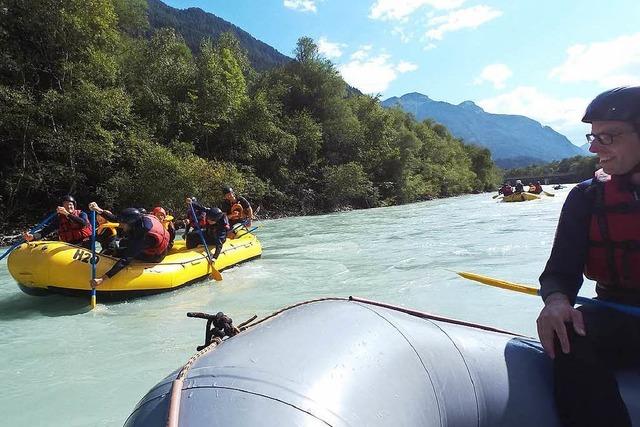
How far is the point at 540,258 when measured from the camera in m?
7.40

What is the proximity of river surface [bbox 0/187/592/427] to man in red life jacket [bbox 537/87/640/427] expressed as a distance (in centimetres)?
262

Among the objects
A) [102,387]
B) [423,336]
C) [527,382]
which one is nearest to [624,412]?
[527,382]

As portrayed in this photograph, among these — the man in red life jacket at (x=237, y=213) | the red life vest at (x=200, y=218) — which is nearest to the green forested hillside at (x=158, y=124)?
the man in red life jacket at (x=237, y=213)

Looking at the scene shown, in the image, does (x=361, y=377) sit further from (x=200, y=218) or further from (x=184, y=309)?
(x=200, y=218)

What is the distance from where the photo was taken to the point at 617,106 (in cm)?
158

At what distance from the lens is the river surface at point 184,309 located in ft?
11.1

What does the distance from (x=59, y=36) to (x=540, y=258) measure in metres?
15.9

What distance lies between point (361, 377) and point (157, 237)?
5.41 m

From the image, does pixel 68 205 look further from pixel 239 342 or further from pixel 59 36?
pixel 59 36

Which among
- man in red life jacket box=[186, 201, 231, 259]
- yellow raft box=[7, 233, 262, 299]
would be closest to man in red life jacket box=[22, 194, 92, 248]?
yellow raft box=[7, 233, 262, 299]

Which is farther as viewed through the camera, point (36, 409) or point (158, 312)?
point (158, 312)

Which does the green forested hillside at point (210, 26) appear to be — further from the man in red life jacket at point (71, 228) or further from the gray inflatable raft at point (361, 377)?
the gray inflatable raft at point (361, 377)

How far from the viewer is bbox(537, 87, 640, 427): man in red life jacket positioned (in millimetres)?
A: 1440

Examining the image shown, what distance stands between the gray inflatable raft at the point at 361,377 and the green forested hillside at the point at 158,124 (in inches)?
619
